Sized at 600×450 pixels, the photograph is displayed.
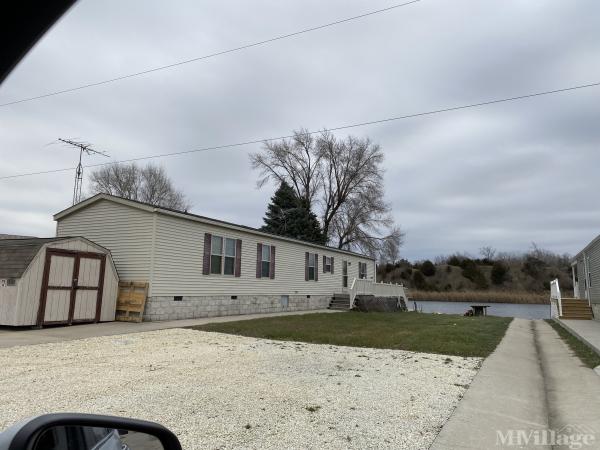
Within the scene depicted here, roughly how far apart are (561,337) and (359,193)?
2970 cm

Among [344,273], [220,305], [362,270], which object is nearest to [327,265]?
[344,273]

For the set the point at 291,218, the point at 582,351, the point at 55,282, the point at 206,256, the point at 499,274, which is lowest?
the point at 582,351

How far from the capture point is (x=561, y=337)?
45.5 feet

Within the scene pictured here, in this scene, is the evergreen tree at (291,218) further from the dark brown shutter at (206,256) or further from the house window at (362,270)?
the dark brown shutter at (206,256)

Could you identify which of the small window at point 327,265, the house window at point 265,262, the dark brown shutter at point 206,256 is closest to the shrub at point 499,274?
the small window at point 327,265

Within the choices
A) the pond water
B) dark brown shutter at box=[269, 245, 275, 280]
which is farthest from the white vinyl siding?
the pond water

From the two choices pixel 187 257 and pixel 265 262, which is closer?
pixel 187 257

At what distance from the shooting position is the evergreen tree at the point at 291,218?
39625 millimetres

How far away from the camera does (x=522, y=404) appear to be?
→ 5828 mm

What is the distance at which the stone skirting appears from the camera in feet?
48.0

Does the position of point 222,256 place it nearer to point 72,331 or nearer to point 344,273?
point 72,331

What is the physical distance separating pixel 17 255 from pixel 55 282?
111 centimetres

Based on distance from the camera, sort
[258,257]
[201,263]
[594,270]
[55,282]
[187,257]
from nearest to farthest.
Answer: [55,282] < [187,257] < [201,263] < [594,270] < [258,257]

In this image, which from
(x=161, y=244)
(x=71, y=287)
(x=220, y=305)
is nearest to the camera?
(x=71, y=287)
